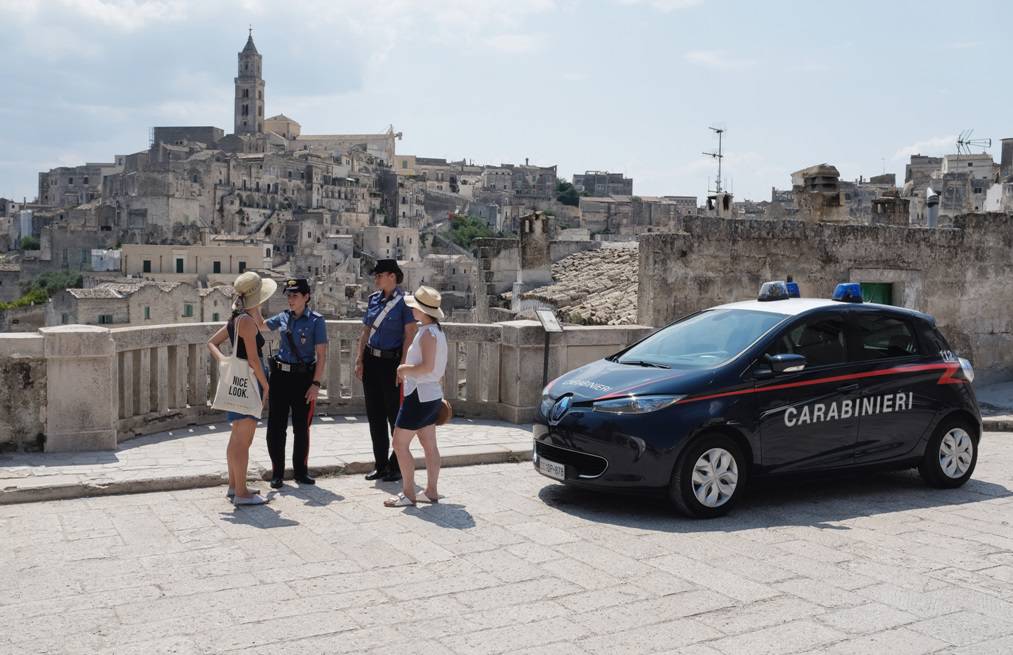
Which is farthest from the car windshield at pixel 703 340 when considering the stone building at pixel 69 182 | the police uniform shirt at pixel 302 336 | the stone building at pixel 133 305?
the stone building at pixel 69 182

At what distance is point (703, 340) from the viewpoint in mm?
7980

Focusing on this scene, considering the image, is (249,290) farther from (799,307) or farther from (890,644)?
(890,644)

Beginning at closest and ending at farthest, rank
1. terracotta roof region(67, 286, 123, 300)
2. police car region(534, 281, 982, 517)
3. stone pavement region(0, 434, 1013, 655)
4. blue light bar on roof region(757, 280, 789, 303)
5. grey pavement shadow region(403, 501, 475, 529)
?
stone pavement region(0, 434, 1013, 655)
grey pavement shadow region(403, 501, 475, 529)
police car region(534, 281, 982, 517)
blue light bar on roof region(757, 280, 789, 303)
terracotta roof region(67, 286, 123, 300)

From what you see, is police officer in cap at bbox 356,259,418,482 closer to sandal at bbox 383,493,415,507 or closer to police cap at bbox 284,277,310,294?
police cap at bbox 284,277,310,294

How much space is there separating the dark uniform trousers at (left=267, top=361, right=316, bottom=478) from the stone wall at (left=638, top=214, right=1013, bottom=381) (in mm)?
6941

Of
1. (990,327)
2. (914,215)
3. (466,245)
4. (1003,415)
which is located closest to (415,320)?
(1003,415)

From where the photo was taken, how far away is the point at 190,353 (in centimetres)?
998

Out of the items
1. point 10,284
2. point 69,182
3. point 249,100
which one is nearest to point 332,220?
point 10,284

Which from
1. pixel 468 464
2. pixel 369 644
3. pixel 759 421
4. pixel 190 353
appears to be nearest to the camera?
pixel 369 644

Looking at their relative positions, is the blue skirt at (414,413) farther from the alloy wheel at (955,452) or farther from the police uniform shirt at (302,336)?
the alloy wheel at (955,452)

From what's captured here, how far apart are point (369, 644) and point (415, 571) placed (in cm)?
113

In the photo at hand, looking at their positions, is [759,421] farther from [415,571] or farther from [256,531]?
[256,531]

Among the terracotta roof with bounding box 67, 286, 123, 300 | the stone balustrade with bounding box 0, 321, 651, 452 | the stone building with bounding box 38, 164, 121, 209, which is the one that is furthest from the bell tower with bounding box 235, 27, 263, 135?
the stone balustrade with bounding box 0, 321, 651, 452

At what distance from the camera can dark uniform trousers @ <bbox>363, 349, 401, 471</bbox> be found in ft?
26.8
